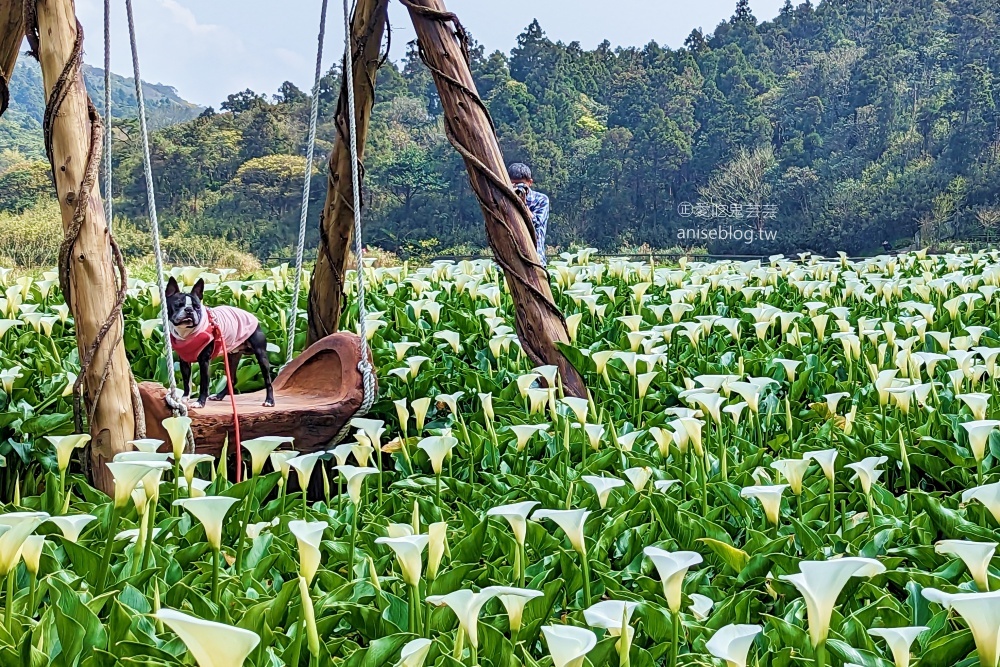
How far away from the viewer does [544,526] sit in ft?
5.73

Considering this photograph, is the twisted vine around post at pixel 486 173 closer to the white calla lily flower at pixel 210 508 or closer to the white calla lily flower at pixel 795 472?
the white calla lily flower at pixel 795 472

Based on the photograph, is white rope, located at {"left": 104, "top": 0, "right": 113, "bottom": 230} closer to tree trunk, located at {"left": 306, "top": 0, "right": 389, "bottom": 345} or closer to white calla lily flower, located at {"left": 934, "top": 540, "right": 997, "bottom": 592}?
tree trunk, located at {"left": 306, "top": 0, "right": 389, "bottom": 345}

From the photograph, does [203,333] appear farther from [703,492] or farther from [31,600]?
[703,492]

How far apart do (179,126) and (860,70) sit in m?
16.4

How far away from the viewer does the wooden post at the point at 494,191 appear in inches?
103

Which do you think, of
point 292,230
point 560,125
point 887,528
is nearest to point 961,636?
point 887,528

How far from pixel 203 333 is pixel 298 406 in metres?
0.31

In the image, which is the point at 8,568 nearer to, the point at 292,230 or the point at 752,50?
the point at 292,230

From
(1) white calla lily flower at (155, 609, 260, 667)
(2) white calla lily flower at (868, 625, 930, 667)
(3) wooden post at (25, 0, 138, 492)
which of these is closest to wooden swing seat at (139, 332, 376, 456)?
(3) wooden post at (25, 0, 138, 492)

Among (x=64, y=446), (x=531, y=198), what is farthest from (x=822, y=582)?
(x=531, y=198)

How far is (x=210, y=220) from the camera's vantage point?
21.3 meters

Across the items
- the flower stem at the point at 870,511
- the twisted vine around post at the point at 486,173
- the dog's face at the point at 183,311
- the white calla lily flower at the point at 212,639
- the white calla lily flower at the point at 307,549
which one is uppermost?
the twisted vine around post at the point at 486,173

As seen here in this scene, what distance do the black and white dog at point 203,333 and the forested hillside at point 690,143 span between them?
18777 millimetres

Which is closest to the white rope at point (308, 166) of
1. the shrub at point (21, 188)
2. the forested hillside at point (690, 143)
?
the forested hillside at point (690, 143)
